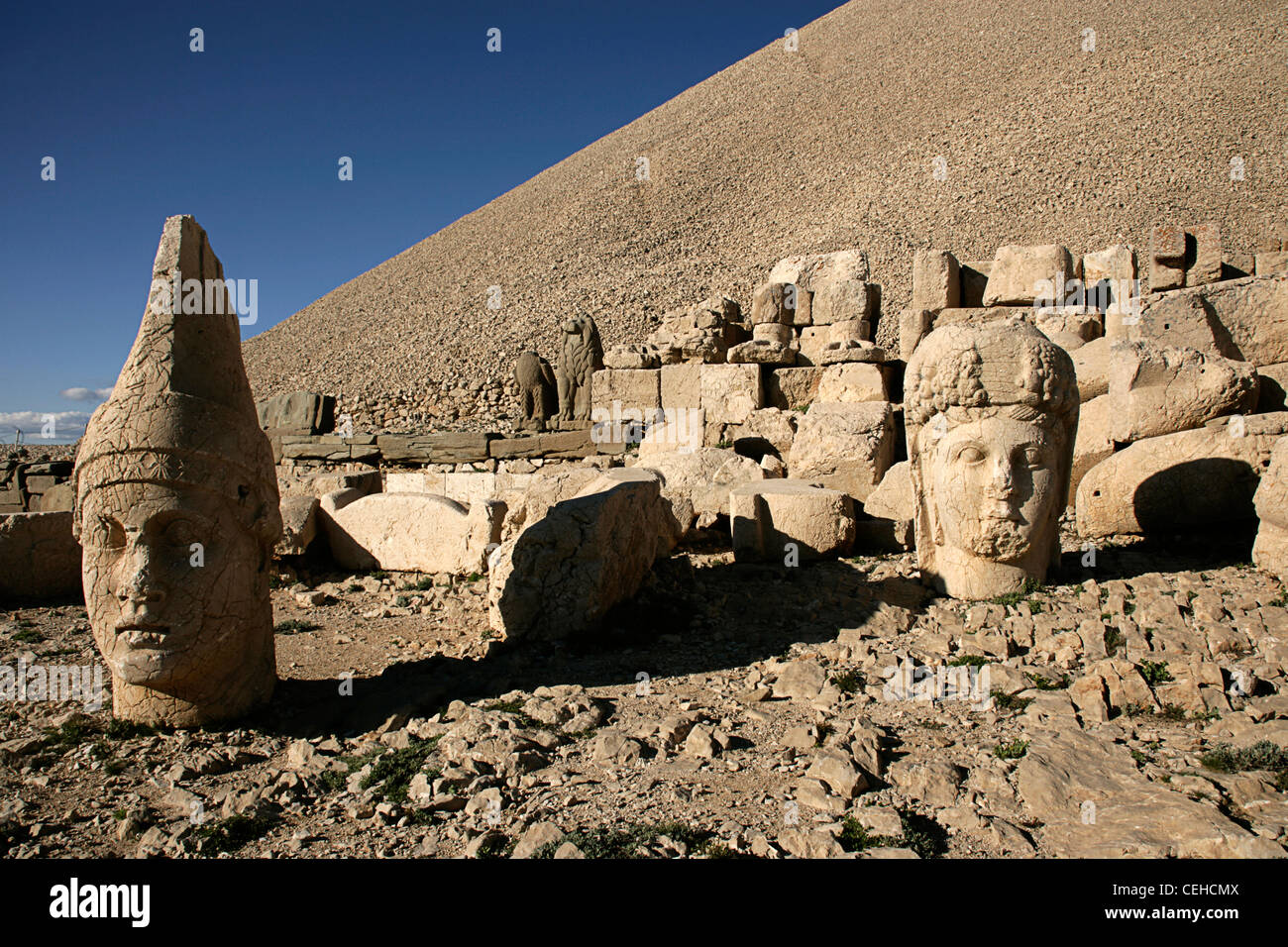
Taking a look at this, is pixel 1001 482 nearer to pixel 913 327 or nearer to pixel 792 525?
pixel 792 525

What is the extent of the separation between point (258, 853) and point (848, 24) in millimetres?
55452

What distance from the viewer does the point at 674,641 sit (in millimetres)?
4766

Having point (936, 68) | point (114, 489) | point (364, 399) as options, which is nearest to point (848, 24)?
point (936, 68)

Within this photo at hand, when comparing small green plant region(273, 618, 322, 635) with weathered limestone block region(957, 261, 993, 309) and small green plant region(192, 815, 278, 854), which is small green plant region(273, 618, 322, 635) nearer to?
small green plant region(192, 815, 278, 854)

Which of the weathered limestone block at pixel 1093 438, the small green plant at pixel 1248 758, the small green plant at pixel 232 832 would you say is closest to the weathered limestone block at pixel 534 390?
the weathered limestone block at pixel 1093 438

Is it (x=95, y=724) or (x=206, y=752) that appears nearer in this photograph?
(x=206, y=752)

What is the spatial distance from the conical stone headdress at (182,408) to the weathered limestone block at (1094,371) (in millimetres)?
6551

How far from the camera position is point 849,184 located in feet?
116

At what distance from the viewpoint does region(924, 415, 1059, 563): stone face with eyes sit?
15.1ft

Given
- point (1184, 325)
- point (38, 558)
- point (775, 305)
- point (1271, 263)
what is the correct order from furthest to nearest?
point (775, 305), point (1271, 263), point (1184, 325), point (38, 558)

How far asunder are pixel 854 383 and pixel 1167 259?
4113 millimetres

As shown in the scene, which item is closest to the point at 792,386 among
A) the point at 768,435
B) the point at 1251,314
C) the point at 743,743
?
the point at 768,435

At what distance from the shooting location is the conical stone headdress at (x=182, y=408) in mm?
→ 3381
